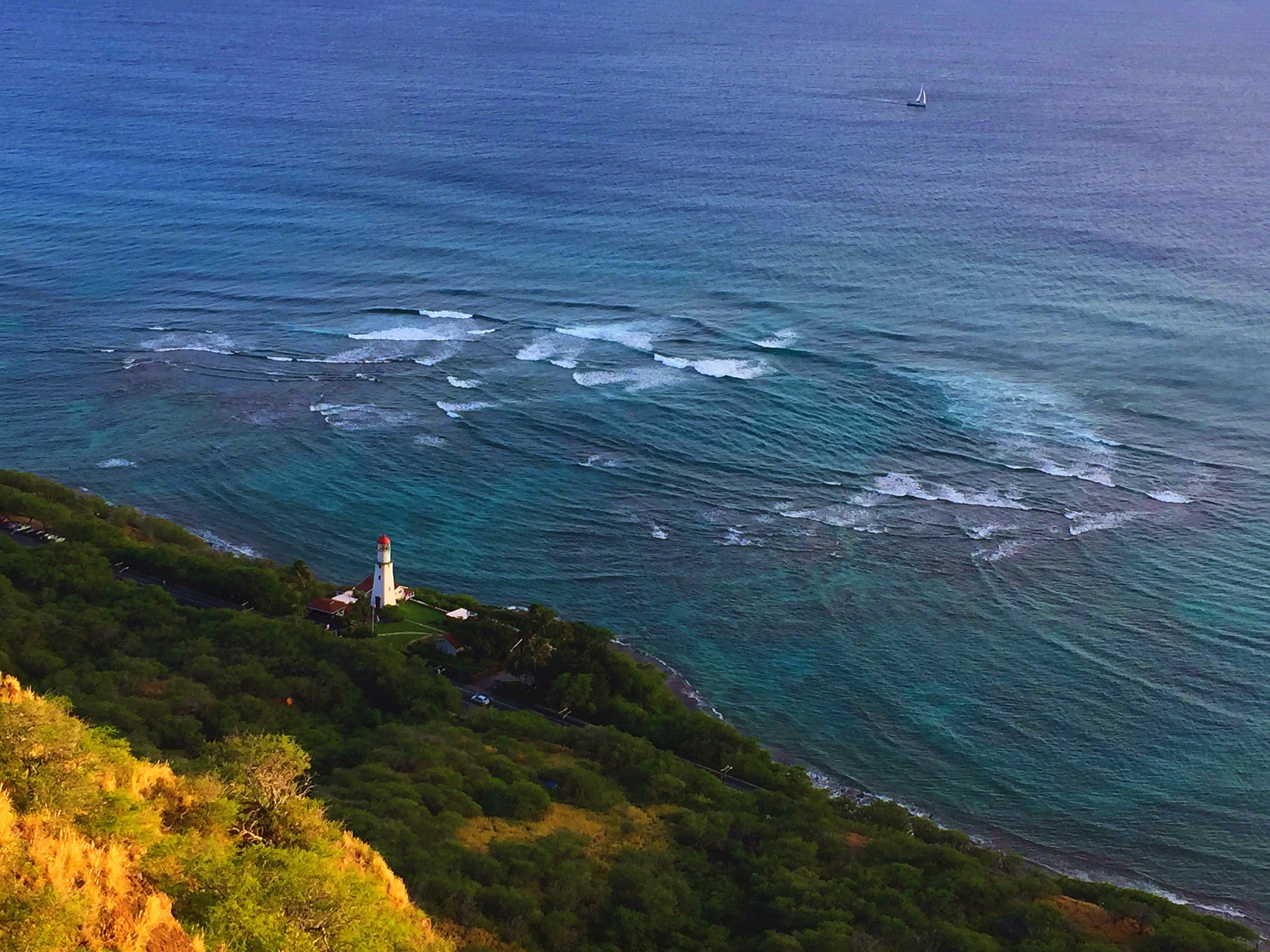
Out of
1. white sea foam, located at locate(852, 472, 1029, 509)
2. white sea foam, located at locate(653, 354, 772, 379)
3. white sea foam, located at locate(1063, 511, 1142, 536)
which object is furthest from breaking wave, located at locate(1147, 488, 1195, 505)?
white sea foam, located at locate(653, 354, 772, 379)

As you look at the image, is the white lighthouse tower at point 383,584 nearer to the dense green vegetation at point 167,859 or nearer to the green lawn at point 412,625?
the green lawn at point 412,625

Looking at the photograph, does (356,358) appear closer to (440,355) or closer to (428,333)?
(440,355)

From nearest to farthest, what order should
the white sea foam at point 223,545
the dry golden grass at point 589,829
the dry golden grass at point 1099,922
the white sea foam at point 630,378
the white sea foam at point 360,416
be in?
the dry golden grass at point 1099,922, the dry golden grass at point 589,829, the white sea foam at point 223,545, the white sea foam at point 360,416, the white sea foam at point 630,378

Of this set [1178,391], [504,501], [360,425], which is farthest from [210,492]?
[1178,391]

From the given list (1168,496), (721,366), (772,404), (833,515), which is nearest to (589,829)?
(833,515)

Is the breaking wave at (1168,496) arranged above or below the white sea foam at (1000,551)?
above

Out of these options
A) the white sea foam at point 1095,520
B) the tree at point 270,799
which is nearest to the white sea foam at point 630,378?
the white sea foam at point 1095,520
